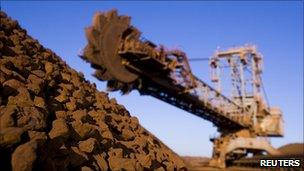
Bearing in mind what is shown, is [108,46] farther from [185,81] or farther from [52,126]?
[52,126]

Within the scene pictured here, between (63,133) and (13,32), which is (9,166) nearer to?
(63,133)

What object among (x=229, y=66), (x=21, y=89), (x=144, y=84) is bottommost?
(x=21, y=89)

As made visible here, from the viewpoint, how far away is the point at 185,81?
27172 millimetres

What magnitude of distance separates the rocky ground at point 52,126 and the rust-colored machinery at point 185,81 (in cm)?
1281

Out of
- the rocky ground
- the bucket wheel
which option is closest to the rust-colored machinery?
the bucket wheel

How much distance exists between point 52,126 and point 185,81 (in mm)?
21628

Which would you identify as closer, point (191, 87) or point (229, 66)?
point (191, 87)

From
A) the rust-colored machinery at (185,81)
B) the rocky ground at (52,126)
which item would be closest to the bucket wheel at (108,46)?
the rust-colored machinery at (185,81)

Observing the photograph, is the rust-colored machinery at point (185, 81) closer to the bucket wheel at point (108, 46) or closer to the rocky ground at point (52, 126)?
A: the bucket wheel at point (108, 46)

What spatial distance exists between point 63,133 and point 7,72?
5.03 ft

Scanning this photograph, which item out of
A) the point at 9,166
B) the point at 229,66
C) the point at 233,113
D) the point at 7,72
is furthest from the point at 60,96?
the point at 229,66

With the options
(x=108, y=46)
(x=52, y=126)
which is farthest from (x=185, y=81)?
(x=52, y=126)

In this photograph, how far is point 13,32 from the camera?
9648mm

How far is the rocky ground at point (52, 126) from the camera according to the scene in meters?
4.79
